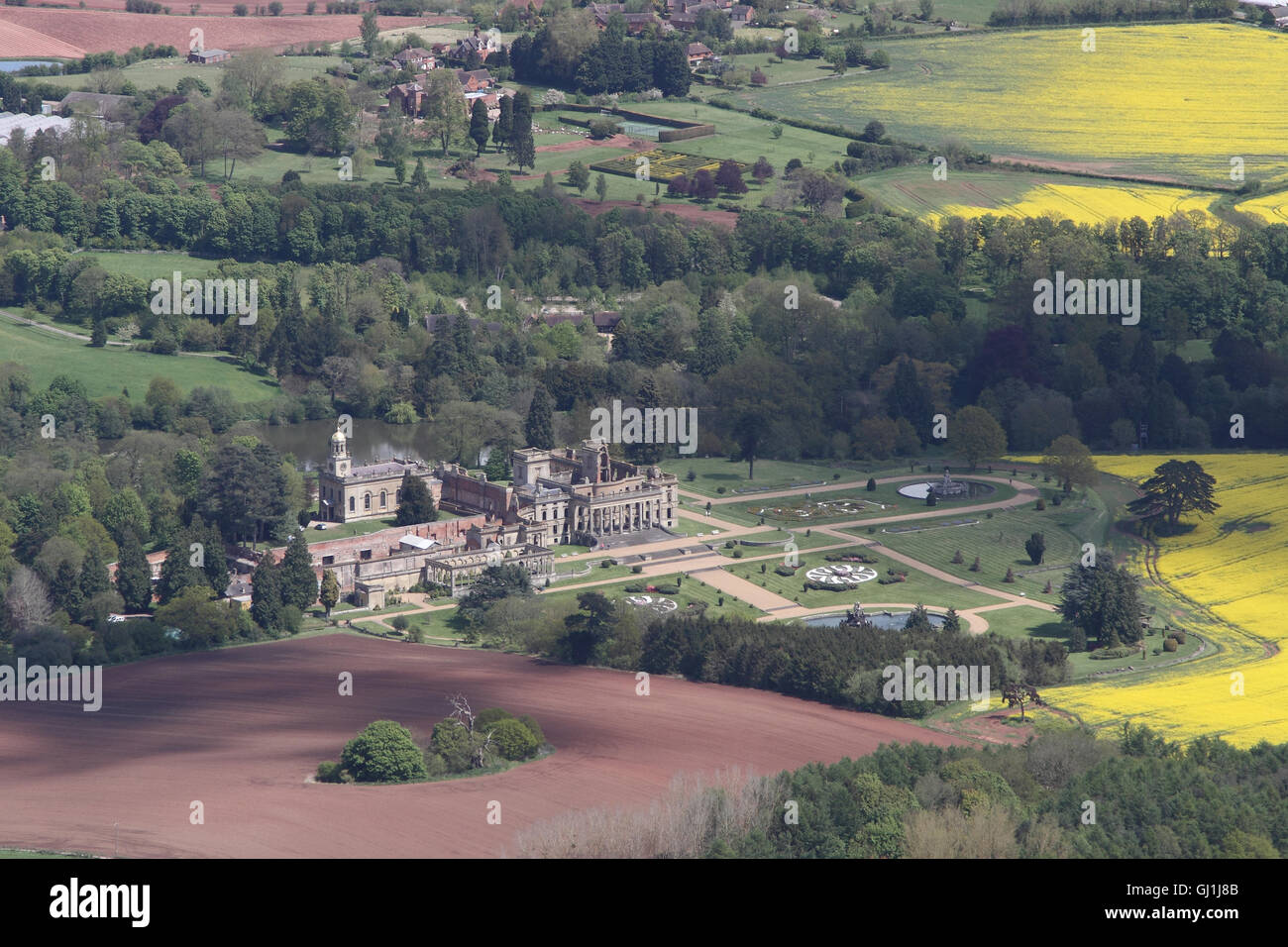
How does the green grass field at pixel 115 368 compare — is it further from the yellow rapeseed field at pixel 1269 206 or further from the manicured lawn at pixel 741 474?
Result: the yellow rapeseed field at pixel 1269 206

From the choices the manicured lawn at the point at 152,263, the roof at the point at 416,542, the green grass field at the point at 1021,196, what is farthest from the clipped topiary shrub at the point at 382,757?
the green grass field at the point at 1021,196

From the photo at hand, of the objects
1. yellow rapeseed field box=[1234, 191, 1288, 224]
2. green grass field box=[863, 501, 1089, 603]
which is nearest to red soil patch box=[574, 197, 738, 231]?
yellow rapeseed field box=[1234, 191, 1288, 224]

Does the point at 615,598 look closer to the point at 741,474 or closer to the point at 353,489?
the point at 353,489

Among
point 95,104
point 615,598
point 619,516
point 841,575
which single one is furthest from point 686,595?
point 95,104

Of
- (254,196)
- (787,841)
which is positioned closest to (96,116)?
(254,196)

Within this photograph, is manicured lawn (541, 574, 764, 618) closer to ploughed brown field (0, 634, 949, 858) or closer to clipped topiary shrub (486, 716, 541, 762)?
ploughed brown field (0, 634, 949, 858)

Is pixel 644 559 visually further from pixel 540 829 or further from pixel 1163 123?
pixel 1163 123
